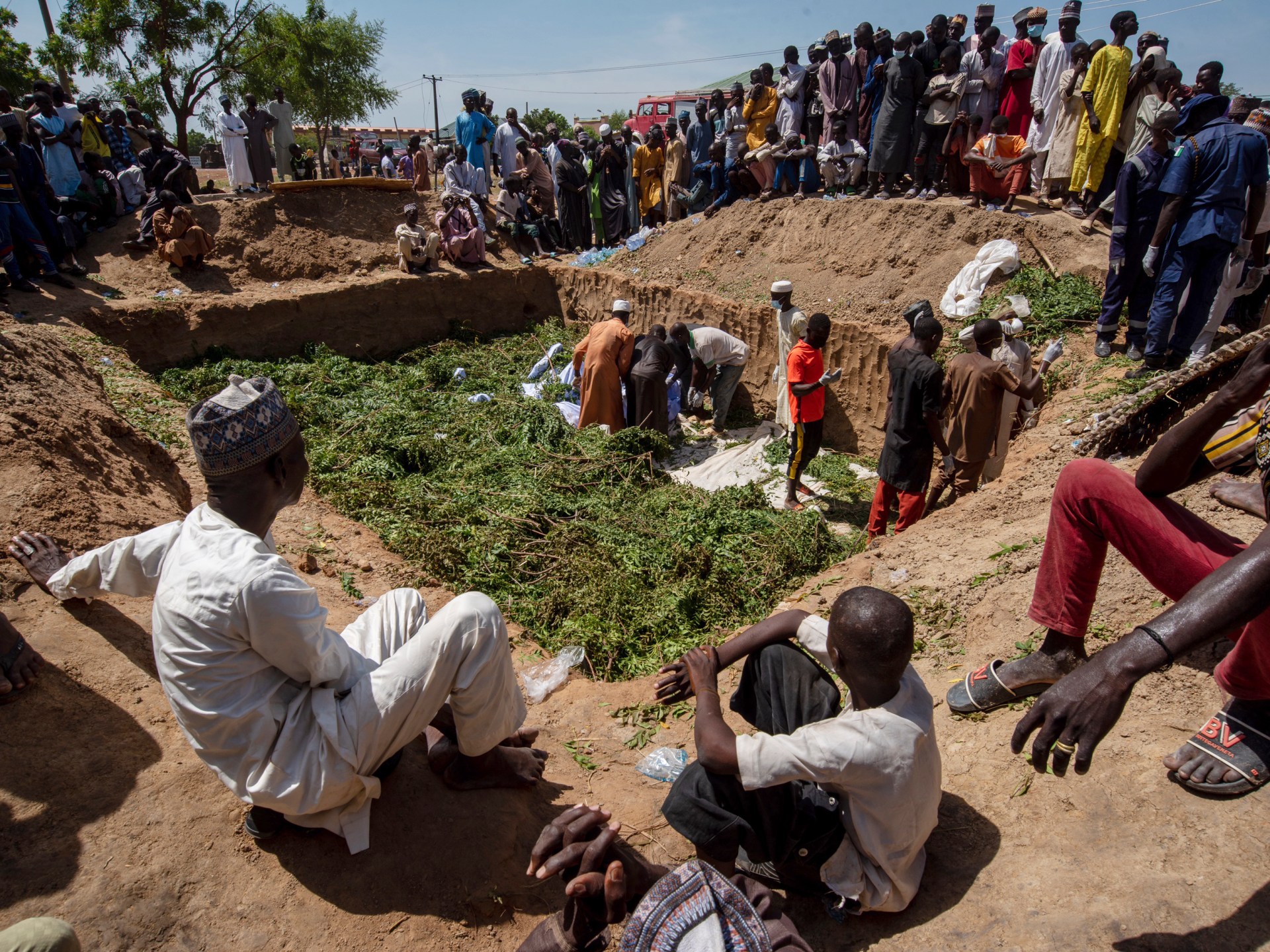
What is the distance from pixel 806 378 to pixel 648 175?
854 centimetres

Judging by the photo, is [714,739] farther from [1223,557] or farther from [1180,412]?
[1180,412]

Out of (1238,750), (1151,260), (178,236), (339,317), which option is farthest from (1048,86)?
(178,236)

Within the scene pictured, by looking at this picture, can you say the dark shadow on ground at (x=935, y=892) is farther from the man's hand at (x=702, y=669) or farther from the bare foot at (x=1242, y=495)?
the bare foot at (x=1242, y=495)

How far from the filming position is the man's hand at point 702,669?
243 centimetres

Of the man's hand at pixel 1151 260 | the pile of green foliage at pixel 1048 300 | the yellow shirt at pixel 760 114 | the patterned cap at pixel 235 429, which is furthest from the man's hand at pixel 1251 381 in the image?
the yellow shirt at pixel 760 114

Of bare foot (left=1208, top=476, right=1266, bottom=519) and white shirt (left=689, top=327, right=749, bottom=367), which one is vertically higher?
bare foot (left=1208, top=476, right=1266, bottom=519)

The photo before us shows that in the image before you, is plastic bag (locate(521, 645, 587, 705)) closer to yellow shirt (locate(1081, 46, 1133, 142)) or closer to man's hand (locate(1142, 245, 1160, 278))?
man's hand (locate(1142, 245, 1160, 278))

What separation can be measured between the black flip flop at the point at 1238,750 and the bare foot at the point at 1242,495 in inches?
34.5

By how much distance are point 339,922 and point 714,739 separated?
129 centimetres

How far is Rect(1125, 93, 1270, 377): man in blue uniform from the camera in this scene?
5332 mm

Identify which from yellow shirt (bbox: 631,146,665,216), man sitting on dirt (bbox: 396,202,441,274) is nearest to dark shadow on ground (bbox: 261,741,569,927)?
man sitting on dirt (bbox: 396,202,441,274)

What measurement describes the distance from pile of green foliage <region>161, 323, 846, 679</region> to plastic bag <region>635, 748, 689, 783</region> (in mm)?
1085

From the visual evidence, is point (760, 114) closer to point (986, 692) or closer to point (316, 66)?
point (986, 692)

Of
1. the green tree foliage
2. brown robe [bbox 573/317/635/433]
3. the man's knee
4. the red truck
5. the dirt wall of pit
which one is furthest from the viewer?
the red truck
